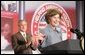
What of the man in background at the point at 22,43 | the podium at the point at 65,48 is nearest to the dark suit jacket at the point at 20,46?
the man in background at the point at 22,43

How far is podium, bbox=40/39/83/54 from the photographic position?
59cm

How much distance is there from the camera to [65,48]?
23.0 inches

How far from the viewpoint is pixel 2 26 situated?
5.39 ft

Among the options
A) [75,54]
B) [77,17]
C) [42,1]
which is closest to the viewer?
[75,54]

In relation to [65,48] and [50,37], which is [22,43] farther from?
[65,48]

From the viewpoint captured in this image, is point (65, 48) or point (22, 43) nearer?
point (65, 48)

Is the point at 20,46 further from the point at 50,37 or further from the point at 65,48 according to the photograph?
the point at 65,48

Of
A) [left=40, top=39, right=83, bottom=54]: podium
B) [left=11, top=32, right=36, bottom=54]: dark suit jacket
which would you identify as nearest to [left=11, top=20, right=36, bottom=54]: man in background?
[left=11, top=32, right=36, bottom=54]: dark suit jacket

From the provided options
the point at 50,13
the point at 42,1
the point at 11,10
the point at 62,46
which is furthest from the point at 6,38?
the point at 62,46

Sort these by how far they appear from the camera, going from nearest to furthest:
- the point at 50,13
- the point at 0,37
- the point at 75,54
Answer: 1. the point at 75,54
2. the point at 50,13
3. the point at 0,37

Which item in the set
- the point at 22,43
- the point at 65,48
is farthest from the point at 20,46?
the point at 65,48

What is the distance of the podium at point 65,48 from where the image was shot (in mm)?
586

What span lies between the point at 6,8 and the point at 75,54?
116 cm

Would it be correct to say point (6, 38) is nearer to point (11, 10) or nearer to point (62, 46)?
point (11, 10)
